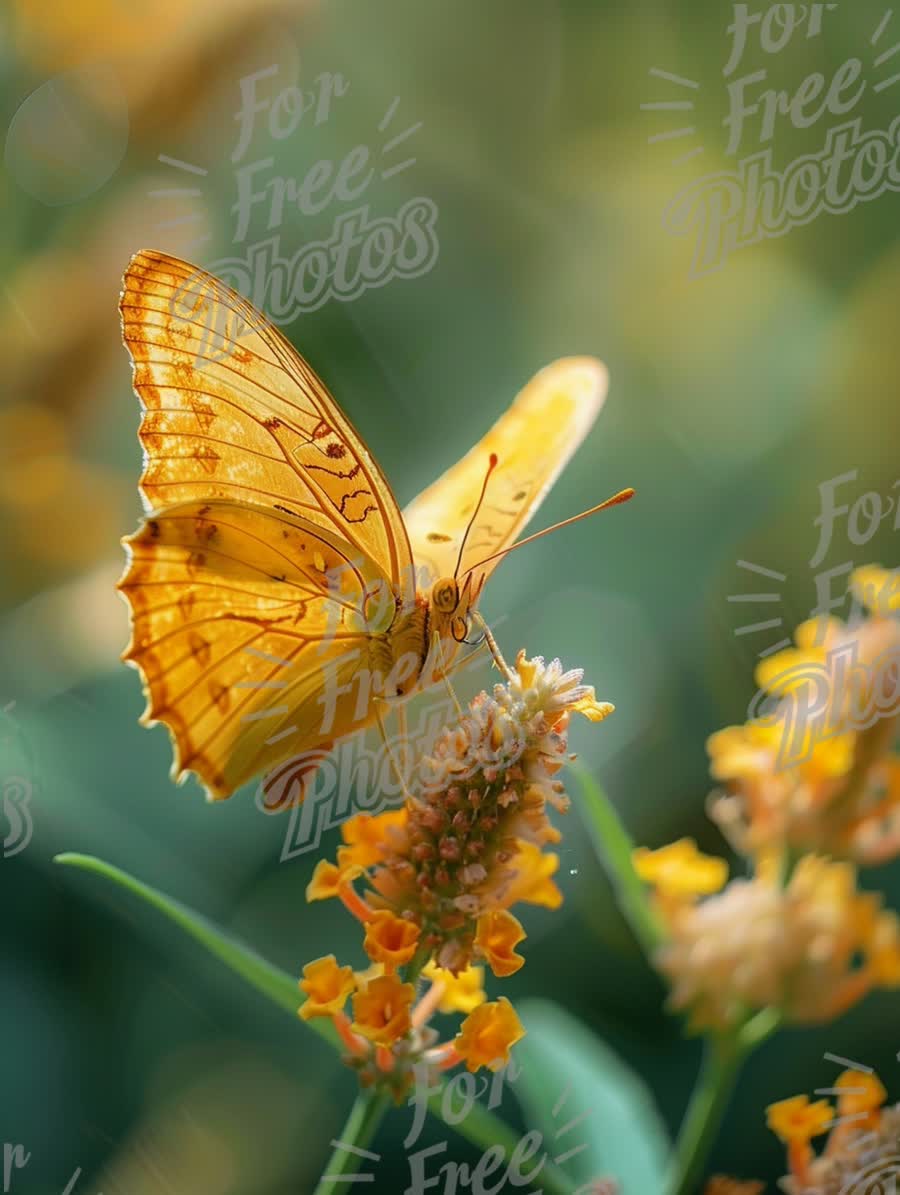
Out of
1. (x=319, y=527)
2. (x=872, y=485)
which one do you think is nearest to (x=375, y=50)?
(x=872, y=485)

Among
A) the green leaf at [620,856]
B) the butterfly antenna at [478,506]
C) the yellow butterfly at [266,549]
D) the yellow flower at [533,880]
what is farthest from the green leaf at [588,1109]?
the butterfly antenna at [478,506]

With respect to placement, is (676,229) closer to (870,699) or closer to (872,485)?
(872,485)

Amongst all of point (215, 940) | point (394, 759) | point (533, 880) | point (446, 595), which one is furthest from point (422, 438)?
point (215, 940)

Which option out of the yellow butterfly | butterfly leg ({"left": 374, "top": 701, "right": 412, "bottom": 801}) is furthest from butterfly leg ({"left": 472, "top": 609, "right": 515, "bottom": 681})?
butterfly leg ({"left": 374, "top": 701, "right": 412, "bottom": 801})

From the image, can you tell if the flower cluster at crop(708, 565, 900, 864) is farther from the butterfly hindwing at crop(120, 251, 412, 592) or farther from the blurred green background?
the butterfly hindwing at crop(120, 251, 412, 592)

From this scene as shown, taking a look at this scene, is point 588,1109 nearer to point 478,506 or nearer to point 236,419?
point 478,506

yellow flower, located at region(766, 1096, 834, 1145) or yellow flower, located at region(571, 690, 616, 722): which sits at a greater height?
yellow flower, located at region(571, 690, 616, 722)

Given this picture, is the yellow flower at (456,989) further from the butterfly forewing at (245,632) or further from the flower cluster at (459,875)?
the butterfly forewing at (245,632)
